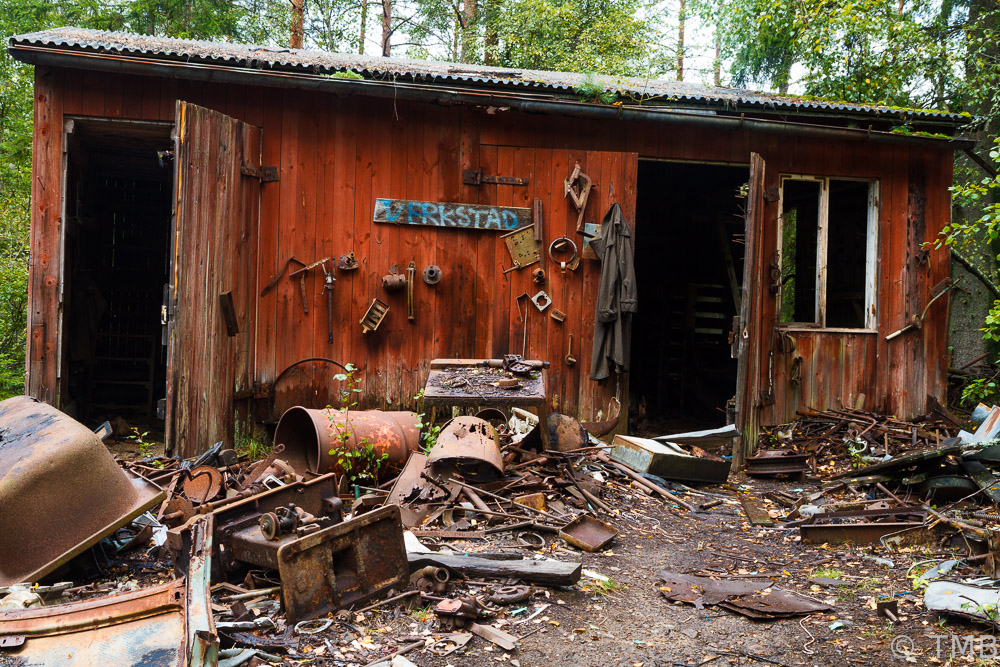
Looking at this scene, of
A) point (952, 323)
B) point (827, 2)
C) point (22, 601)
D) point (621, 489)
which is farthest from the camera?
point (952, 323)

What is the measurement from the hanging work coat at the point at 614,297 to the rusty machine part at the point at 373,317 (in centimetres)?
241

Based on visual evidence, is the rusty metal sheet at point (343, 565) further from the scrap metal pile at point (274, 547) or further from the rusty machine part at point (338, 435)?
the rusty machine part at point (338, 435)

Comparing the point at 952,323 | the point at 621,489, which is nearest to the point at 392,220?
the point at 621,489

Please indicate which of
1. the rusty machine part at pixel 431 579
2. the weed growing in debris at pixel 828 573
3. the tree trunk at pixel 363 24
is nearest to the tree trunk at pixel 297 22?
the tree trunk at pixel 363 24

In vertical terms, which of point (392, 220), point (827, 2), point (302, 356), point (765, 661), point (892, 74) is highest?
point (827, 2)

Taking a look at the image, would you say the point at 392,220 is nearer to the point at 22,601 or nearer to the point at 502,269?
the point at 502,269

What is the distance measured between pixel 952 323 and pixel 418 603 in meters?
14.3

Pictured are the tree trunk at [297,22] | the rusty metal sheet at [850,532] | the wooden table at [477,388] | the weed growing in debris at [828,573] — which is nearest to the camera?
the weed growing in debris at [828,573]

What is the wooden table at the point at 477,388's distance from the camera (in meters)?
6.30

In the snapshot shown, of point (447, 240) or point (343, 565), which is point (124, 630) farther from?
point (447, 240)

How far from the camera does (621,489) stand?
252 inches

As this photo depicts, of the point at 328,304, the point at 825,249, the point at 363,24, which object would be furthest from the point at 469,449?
the point at 363,24

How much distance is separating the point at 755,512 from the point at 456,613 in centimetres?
355

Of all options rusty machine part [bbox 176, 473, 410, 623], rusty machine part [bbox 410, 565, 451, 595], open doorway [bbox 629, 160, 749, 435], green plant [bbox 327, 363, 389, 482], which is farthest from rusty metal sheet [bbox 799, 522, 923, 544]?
open doorway [bbox 629, 160, 749, 435]
